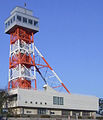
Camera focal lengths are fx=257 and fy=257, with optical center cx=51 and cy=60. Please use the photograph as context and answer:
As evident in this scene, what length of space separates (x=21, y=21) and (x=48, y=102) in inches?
1064

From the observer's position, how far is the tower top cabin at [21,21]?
79.4 metres

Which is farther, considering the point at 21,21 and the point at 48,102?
the point at 21,21

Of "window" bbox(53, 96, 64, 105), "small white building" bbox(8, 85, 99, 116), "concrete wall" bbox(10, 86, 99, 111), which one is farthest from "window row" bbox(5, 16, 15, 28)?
"window" bbox(53, 96, 64, 105)

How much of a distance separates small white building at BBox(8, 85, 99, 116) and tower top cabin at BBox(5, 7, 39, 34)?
20757 millimetres

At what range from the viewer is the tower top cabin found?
7938 cm

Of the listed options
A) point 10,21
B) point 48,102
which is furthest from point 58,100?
point 10,21

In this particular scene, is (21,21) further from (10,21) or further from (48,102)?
(48,102)

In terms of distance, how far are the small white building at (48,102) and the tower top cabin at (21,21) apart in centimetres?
2076

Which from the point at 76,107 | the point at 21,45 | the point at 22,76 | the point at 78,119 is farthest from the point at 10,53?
the point at 78,119

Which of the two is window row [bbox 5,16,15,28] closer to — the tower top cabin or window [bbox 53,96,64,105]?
the tower top cabin

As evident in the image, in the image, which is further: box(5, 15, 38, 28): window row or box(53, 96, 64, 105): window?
box(5, 15, 38, 28): window row

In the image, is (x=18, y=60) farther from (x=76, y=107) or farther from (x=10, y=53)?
(x=76, y=107)

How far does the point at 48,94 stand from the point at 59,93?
413cm

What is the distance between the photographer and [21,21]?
7994 centimetres
